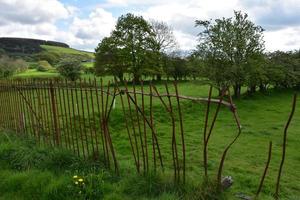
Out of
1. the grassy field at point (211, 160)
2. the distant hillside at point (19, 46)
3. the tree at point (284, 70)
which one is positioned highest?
the distant hillside at point (19, 46)

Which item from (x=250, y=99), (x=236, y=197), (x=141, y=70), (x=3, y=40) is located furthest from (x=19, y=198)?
(x=3, y=40)

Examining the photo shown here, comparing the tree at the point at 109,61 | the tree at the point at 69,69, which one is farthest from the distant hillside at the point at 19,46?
the tree at the point at 109,61

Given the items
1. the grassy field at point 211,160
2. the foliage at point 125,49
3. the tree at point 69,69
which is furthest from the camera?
the foliage at point 125,49

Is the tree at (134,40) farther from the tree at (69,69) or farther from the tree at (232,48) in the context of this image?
the tree at (232,48)

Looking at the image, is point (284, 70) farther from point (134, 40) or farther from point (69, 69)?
point (69, 69)

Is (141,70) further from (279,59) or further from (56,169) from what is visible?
(56,169)

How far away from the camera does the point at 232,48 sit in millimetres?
20406

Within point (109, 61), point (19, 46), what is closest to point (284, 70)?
point (109, 61)

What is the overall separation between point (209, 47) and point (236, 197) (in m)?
18.2

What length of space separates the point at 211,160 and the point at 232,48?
1393 cm

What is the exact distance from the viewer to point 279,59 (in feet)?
79.1

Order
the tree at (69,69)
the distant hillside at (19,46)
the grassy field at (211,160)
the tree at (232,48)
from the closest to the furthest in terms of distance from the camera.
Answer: the grassy field at (211,160)
the tree at (232,48)
the tree at (69,69)
the distant hillside at (19,46)

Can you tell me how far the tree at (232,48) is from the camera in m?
20.3

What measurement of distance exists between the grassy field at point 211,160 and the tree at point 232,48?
221 cm
